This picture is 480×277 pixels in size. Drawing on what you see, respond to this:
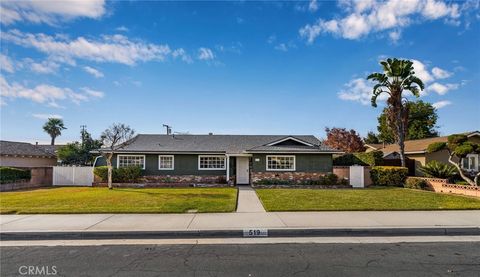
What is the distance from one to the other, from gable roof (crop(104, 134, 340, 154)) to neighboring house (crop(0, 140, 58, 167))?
40.0ft

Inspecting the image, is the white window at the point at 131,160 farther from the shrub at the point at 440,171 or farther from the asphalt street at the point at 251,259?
the shrub at the point at 440,171

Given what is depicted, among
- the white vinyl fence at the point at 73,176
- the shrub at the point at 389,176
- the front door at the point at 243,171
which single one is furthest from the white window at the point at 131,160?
the shrub at the point at 389,176

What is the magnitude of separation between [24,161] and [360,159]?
3008 centimetres

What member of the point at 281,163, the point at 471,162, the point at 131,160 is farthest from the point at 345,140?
the point at 131,160

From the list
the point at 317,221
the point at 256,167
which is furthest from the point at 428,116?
the point at 317,221

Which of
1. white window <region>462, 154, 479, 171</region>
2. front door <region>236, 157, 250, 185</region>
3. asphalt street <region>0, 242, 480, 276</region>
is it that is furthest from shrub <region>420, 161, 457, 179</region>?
asphalt street <region>0, 242, 480, 276</region>

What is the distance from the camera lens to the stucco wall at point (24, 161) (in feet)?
91.1

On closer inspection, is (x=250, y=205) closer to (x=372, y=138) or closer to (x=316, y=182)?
(x=316, y=182)

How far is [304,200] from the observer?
13.3m

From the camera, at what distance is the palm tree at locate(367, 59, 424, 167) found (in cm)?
2242

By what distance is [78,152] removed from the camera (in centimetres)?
3878

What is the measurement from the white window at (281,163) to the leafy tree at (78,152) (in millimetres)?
23631

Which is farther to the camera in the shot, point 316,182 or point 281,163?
point 281,163

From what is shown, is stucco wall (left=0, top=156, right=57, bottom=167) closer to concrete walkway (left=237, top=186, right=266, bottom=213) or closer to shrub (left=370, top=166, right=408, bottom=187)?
concrete walkway (left=237, top=186, right=266, bottom=213)
